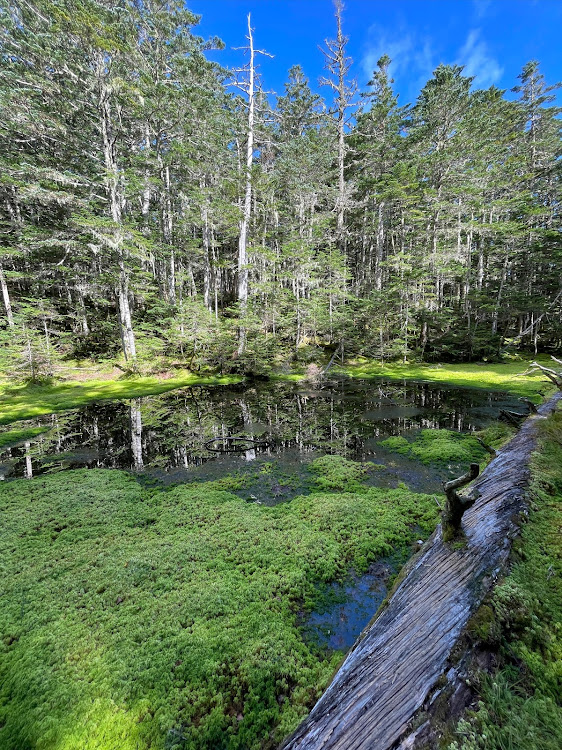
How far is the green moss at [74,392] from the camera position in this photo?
1119 centimetres

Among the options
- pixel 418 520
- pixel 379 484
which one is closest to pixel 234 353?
pixel 379 484

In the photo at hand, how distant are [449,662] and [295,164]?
86.8 ft

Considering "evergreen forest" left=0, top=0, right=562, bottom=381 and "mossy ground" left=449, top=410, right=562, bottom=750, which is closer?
"mossy ground" left=449, top=410, right=562, bottom=750

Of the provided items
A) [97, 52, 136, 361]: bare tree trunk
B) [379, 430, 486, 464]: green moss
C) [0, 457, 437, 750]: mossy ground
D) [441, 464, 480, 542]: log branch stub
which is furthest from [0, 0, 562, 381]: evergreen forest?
[441, 464, 480, 542]: log branch stub

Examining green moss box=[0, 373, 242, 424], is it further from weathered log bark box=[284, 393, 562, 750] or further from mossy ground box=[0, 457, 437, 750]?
weathered log bark box=[284, 393, 562, 750]

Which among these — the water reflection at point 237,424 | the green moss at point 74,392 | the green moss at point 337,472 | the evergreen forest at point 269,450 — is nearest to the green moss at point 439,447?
the evergreen forest at point 269,450

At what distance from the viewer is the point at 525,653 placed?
4.96 feet

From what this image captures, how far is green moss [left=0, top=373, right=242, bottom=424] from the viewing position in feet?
36.7

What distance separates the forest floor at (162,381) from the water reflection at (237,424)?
49.4 inches

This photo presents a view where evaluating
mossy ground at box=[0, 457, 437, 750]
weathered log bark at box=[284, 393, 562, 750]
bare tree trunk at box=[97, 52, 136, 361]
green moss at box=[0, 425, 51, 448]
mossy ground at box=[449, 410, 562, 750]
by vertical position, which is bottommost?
green moss at box=[0, 425, 51, 448]

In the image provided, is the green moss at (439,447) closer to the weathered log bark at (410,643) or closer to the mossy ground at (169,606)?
the mossy ground at (169,606)

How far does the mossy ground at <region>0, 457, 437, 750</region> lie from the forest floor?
7858 mm

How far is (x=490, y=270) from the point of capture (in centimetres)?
2591

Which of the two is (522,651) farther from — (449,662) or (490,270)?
(490,270)
